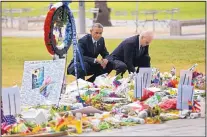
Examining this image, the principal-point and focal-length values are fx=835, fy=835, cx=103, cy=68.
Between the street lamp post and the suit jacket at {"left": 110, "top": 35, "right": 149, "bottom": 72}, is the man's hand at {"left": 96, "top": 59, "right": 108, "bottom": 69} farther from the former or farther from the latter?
the street lamp post

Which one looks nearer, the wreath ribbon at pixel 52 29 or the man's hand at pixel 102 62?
the wreath ribbon at pixel 52 29

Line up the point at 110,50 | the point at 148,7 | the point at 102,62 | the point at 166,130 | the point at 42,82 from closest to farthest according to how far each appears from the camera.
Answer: the point at 166,130 → the point at 42,82 → the point at 102,62 → the point at 110,50 → the point at 148,7

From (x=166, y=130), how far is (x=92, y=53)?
4.23 meters

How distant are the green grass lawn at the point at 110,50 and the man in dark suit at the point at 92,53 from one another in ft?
5.37

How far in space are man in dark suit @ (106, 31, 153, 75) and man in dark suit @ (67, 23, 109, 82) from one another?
9.1 inches

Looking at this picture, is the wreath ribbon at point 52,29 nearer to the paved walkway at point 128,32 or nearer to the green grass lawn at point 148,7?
the paved walkway at point 128,32

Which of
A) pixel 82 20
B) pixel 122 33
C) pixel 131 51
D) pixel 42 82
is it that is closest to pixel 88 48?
pixel 131 51

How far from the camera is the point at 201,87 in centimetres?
1241

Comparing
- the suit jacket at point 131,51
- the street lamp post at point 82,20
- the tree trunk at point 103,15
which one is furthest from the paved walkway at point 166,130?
the tree trunk at point 103,15

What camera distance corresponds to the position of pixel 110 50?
A: 21312 millimetres

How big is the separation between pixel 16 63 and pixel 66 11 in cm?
743

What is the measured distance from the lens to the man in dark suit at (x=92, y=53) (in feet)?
42.9

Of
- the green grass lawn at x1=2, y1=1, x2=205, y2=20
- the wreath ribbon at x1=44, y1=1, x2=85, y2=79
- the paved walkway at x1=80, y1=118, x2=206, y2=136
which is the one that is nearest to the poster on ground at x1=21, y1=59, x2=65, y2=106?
the wreath ribbon at x1=44, y1=1, x2=85, y2=79

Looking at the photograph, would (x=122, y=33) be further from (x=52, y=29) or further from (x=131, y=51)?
(x=52, y=29)
